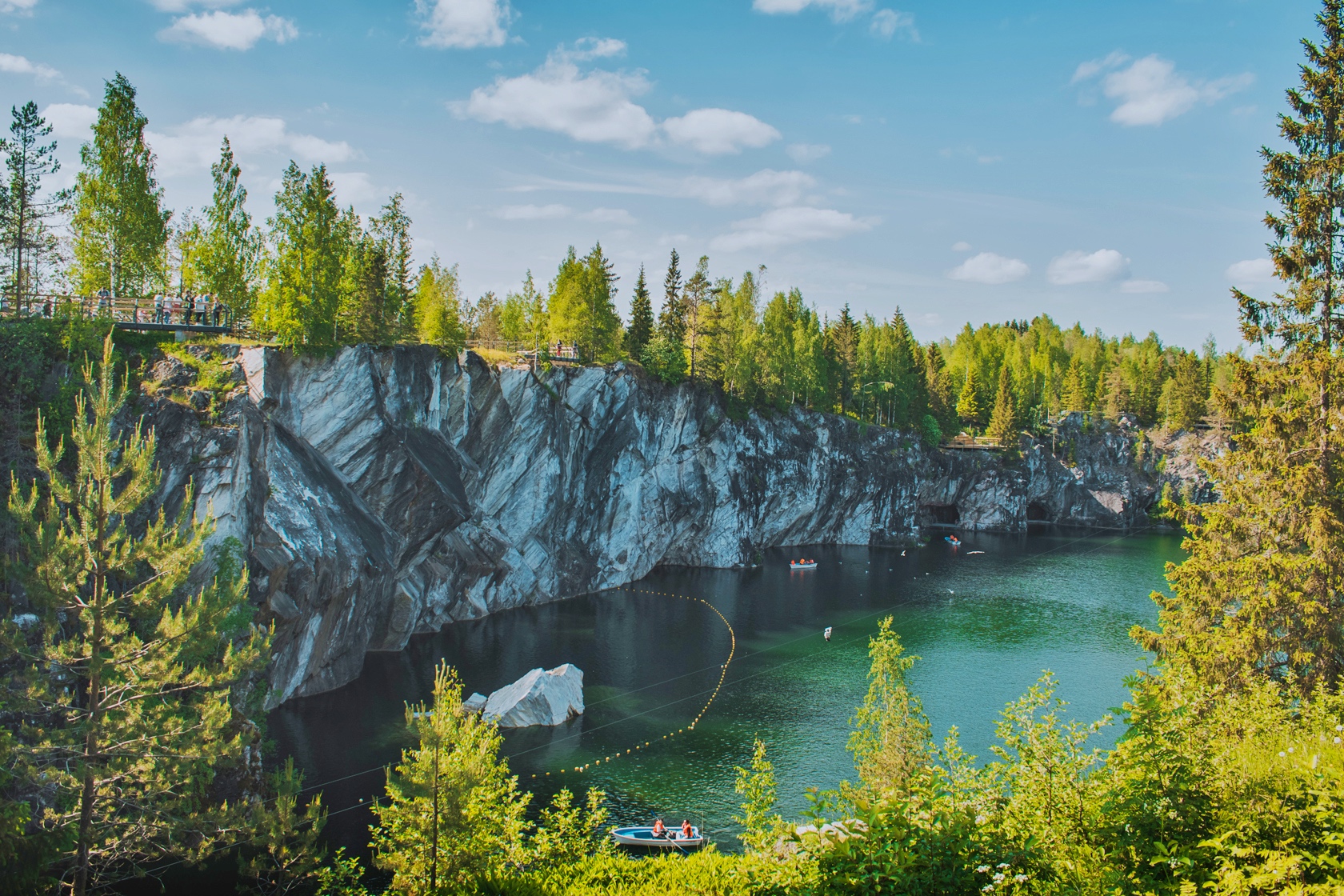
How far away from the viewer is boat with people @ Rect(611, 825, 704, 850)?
26.2 meters

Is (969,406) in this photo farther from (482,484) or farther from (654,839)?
(654,839)

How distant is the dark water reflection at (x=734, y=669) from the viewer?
31.6 meters

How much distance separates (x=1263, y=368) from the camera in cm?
1966

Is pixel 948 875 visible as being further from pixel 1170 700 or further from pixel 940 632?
pixel 940 632

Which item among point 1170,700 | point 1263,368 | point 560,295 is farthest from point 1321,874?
point 560,295

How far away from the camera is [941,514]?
10719 cm

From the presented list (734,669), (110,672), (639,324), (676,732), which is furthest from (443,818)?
(639,324)

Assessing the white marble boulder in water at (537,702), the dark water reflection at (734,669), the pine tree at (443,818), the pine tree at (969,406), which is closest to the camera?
the pine tree at (443,818)

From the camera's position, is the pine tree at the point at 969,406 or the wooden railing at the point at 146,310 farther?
the pine tree at the point at 969,406

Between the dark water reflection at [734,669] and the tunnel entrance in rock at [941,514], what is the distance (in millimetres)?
28868

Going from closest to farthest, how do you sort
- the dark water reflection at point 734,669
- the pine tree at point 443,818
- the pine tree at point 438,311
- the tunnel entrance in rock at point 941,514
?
the pine tree at point 443,818 → the dark water reflection at point 734,669 → the pine tree at point 438,311 → the tunnel entrance in rock at point 941,514

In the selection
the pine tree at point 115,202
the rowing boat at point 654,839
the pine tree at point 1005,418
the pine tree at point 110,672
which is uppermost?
the pine tree at point 115,202

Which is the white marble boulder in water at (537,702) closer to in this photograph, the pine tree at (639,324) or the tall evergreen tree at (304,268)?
the tall evergreen tree at (304,268)

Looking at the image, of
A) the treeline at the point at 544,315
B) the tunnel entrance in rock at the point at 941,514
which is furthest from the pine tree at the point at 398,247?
the tunnel entrance in rock at the point at 941,514
